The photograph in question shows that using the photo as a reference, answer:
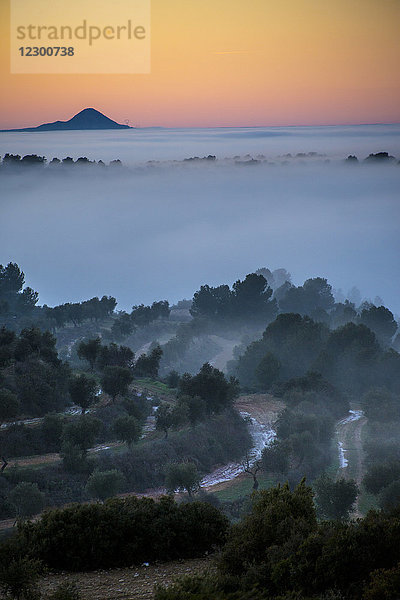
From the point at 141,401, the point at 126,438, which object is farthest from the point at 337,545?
the point at 141,401

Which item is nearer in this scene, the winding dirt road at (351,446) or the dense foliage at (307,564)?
the dense foliage at (307,564)

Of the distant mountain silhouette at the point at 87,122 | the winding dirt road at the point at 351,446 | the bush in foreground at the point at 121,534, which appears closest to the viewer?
the bush in foreground at the point at 121,534

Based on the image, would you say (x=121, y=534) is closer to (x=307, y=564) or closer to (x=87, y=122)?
(x=307, y=564)

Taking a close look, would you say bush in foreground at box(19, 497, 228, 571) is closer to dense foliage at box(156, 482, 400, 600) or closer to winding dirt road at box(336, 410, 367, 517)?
dense foliage at box(156, 482, 400, 600)

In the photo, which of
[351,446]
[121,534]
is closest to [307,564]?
[121,534]

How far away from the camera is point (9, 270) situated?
7456 centimetres

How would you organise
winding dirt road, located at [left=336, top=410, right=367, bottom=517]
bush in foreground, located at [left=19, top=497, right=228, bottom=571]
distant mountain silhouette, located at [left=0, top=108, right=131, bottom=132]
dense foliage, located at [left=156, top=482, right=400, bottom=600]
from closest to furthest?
dense foliage, located at [left=156, top=482, right=400, bottom=600] < bush in foreground, located at [left=19, top=497, right=228, bottom=571] < winding dirt road, located at [left=336, top=410, right=367, bottom=517] < distant mountain silhouette, located at [left=0, top=108, right=131, bottom=132]

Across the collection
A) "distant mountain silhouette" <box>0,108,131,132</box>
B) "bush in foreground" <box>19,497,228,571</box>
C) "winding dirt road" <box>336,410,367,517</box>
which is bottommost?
"winding dirt road" <box>336,410,367,517</box>

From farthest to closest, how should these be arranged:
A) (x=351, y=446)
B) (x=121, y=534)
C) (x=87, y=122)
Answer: (x=87, y=122) < (x=351, y=446) < (x=121, y=534)

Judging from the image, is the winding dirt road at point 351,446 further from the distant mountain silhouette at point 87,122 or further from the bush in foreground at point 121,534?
the distant mountain silhouette at point 87,122

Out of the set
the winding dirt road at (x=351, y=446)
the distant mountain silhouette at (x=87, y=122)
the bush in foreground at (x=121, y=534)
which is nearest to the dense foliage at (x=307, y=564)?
the bush in foreground at (x=121, y=534)

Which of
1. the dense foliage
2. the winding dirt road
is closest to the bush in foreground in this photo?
the dense foliage

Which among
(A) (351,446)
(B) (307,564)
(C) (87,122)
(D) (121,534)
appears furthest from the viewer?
(C) (87,122)

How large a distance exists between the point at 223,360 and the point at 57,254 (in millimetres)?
113935
